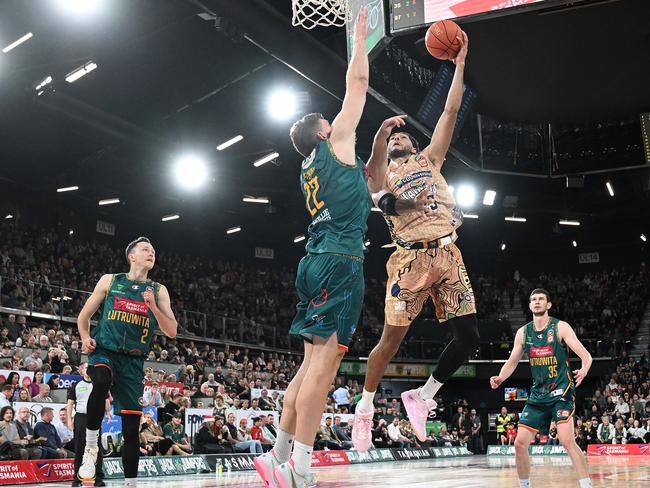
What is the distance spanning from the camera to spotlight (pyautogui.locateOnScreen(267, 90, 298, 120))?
18750 millimetres

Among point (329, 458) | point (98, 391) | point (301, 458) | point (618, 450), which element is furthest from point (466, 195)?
point (301, 458)

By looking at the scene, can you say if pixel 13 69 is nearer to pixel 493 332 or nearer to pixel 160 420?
pixel 160 420

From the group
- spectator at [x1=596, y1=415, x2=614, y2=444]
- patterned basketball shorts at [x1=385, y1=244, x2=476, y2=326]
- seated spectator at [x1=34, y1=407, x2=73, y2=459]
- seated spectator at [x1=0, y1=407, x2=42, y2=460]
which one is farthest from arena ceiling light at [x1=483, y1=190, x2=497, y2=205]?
patterned basketball shorts at [x1=385, y1=244, x2=476, y2=326]

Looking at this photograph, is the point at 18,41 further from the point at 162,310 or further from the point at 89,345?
the point at 89,345

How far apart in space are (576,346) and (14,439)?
26.0 ft

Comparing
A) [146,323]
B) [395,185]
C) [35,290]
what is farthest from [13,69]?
[395,185]

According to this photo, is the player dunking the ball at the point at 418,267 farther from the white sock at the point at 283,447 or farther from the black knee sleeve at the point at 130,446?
the black knee sleeve at the point at 130,446

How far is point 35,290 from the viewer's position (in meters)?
20.2

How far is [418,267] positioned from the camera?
597cm

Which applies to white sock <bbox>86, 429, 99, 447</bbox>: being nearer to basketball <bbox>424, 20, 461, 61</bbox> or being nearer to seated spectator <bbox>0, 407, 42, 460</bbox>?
basketball <bbox>424, 20, 461, 61</bbox>

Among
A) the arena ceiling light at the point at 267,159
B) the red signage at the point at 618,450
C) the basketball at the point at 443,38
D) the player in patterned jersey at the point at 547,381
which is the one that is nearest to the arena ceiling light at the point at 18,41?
the arena ceiling light at the point at 267,159

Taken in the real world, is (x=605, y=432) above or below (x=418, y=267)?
below

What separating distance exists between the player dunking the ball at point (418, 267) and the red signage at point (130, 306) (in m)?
2.21

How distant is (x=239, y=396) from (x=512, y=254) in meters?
22.7
